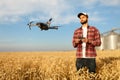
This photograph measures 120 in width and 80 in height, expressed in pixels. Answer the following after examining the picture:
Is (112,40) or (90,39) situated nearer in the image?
(90,39)

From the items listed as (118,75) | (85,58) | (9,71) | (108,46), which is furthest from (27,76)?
(108,46)

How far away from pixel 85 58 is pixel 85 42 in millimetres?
372

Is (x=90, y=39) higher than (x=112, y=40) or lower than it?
lower

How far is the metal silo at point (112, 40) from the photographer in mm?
54625

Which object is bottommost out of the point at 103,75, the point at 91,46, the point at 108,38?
the point at 103,75

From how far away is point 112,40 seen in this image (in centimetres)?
5544

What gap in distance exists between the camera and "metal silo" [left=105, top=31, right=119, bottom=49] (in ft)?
179

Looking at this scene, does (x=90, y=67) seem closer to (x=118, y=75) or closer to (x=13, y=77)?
(x=118, y=75)

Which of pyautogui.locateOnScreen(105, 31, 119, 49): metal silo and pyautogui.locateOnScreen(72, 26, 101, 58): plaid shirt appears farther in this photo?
pyautogui.locateOnScreen(105, 31, 119, 49): metal silo

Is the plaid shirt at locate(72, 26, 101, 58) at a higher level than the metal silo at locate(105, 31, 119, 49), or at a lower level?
lower

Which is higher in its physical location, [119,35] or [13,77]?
[119,35]

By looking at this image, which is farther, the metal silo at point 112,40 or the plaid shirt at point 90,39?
the metal silo at point 112,40

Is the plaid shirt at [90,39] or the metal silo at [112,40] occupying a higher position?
the metal silo at [112,40]

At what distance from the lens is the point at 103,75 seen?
7.74 metres
